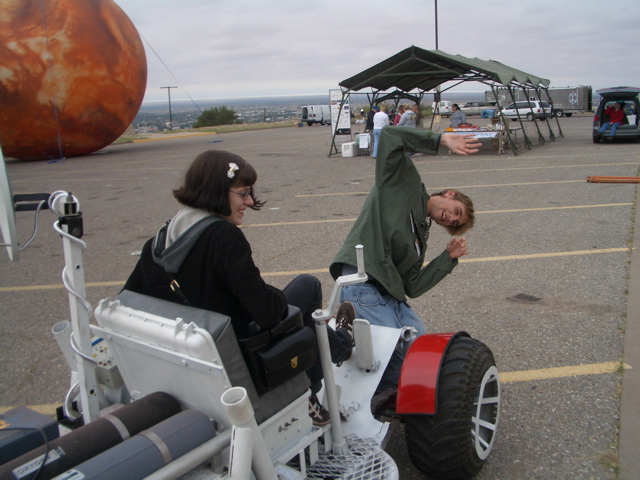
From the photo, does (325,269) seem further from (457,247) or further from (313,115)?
(313,115)

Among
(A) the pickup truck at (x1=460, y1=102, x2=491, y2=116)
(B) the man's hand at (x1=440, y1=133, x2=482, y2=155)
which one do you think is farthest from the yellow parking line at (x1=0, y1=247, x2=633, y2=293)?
(A) the pickup truck at (x1=460, y1=102, x2=491, y2=116)

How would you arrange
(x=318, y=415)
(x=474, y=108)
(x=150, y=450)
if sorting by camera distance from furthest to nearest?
(x=474, y=108)
(x=318, y=415)
(x=150, y=450)

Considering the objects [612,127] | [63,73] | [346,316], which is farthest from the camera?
[612,127]

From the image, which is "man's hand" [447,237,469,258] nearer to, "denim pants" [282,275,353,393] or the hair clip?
"denim pants" [282,275,353,393]

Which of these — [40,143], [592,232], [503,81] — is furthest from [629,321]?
[40,143]

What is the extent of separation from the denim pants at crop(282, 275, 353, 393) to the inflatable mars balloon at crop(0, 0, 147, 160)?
16030 mm

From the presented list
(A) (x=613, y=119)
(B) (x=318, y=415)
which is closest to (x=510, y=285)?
(B) (x=318, y=415)

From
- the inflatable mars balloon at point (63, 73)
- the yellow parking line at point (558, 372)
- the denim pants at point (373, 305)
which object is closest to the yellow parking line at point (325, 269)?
the yellow parking line at point (558, 372)

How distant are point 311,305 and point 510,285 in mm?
3323

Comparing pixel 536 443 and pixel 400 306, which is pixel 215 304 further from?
pixel 536 443

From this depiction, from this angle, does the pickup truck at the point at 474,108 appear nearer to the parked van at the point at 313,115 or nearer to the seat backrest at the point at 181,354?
the parked van at the point at 313,115

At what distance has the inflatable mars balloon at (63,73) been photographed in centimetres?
1540

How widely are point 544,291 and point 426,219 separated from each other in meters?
2.46

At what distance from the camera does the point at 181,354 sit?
6.33 ft
